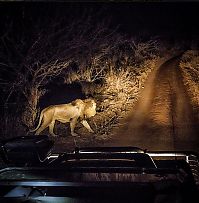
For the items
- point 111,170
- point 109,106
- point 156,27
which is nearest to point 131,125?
point 109,106

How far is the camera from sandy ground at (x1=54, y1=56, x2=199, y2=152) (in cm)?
290

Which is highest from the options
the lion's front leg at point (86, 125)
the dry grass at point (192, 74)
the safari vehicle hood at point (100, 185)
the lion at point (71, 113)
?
the dry grass at point (192, 74)

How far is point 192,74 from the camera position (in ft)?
9.57

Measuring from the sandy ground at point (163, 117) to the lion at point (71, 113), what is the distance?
13.9 inches

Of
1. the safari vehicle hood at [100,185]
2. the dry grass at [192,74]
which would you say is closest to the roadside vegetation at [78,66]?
the dry grass at [192,74]

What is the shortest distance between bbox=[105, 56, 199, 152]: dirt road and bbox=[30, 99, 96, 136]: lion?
41 centimetres

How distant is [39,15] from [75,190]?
1.91m

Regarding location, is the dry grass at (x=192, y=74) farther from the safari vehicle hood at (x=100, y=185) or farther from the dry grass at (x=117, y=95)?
the safari vehicle hood at (x=100, y=185)

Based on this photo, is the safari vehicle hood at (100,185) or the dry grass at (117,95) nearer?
the safari vehicle hood at (100,185)

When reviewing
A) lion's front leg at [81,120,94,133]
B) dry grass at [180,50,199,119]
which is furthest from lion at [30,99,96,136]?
dry grass at [180,50,199,119]

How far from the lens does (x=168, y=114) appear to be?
9.54 feet

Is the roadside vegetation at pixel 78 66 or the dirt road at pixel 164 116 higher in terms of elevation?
the roadside vegetation at pixel 78 66

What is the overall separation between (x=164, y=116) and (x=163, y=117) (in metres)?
0.01

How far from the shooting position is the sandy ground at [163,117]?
2902mm
